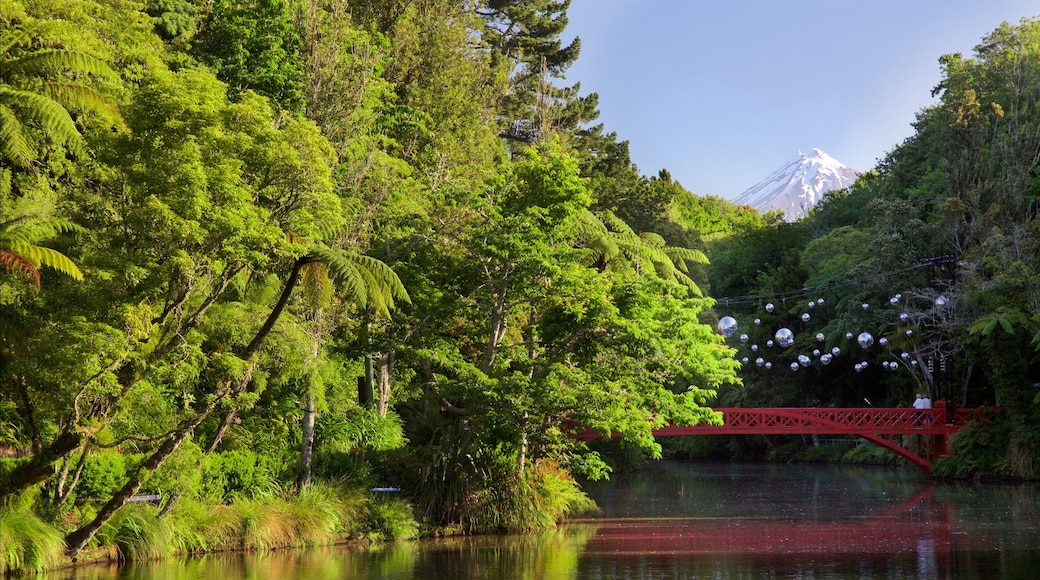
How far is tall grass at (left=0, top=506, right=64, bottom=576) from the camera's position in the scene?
14062 millimetres

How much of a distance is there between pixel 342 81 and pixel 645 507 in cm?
1336

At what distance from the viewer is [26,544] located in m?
14.3

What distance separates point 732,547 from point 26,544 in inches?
426

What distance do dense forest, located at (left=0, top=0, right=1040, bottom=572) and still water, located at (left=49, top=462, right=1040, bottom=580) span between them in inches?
52.8

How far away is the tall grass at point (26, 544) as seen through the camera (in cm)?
1406

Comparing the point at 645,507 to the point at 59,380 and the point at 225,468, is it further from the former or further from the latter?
the point at 59,380

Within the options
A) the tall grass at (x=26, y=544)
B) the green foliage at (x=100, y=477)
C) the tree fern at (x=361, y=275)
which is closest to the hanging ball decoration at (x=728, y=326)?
the tree fern at (x=361, y=275)

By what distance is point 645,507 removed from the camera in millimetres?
29125

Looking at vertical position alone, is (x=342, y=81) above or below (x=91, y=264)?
above

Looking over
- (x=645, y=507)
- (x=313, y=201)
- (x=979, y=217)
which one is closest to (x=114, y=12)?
(x=313, y=201)

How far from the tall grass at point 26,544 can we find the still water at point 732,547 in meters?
0.40

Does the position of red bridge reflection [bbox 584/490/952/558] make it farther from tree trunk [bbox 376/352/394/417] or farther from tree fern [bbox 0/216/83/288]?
tree fern [bbox 0/216/83/288]

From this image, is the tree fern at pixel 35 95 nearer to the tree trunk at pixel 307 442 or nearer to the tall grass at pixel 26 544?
the tall grass at pixel 26 544

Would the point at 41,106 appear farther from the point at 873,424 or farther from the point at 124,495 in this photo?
the point at 873,424
